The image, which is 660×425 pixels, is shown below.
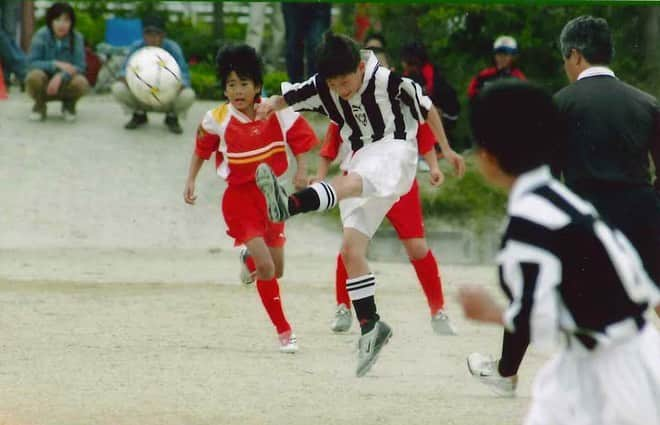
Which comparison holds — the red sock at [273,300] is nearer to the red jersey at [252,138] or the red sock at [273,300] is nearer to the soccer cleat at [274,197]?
the red jersey at [252,138]

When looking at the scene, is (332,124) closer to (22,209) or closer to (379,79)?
(379,79)

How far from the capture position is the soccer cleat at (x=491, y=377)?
682 cm

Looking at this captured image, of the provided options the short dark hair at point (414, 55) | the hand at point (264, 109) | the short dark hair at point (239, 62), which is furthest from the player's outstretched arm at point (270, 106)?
the short dark hair at point (414, 55)

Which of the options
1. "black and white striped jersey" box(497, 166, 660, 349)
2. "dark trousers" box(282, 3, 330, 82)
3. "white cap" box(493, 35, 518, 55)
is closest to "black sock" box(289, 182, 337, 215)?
"black and white striped jersey" box(497, 166, 660, 349)

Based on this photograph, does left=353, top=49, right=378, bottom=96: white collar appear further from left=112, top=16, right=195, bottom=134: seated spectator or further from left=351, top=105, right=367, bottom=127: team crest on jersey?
left=112, top=16, right=195, bottom=134: seated spectator

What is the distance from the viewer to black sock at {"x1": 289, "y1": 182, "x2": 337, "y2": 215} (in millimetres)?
6770

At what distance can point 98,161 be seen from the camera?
14516 millimetres

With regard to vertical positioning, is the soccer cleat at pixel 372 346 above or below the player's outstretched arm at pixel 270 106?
below

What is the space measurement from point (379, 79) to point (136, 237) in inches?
232

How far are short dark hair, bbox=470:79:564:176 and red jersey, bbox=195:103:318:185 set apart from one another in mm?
4112

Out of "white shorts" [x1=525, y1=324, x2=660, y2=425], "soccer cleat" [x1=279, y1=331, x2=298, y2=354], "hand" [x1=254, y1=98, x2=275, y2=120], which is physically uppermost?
"white shorts" [x1=525, y1=324, x2=660, y2=425]

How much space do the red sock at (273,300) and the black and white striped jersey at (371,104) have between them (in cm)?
97

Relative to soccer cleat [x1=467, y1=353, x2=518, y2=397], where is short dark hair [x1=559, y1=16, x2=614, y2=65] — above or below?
above

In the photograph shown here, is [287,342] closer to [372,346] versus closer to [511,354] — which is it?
[372,346]
